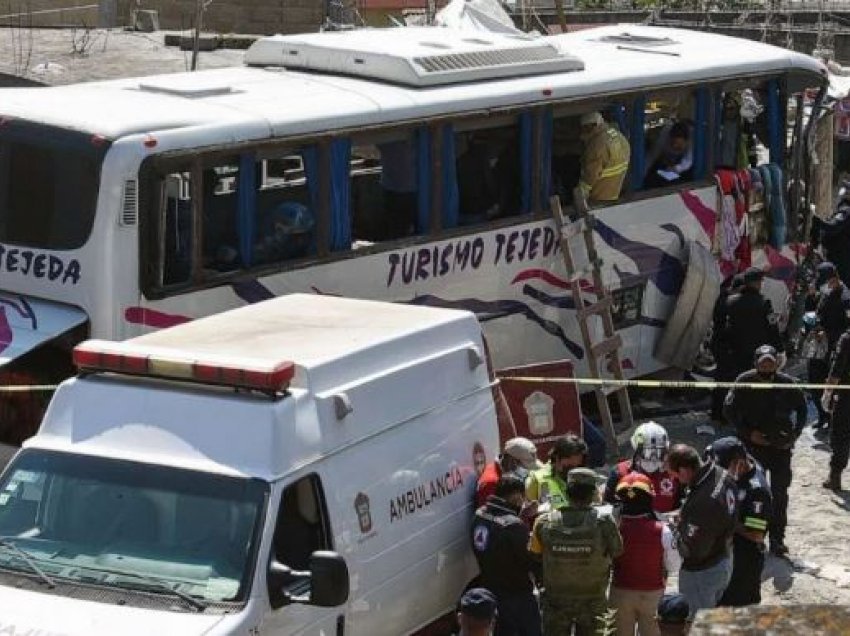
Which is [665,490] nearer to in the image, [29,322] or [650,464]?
[650,464]

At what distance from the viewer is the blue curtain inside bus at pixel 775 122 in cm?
1733

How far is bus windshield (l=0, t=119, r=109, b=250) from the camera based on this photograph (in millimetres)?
11367

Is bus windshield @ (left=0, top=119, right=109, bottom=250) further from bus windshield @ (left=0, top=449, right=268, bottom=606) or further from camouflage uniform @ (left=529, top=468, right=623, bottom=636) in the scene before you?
camouflage uniform @ (left=529, top=468, right=623, bottom=636)

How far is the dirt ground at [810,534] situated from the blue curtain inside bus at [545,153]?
93.7 inches

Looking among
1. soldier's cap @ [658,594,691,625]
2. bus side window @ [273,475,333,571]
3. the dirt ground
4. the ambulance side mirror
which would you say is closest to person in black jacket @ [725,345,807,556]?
the dirt ground

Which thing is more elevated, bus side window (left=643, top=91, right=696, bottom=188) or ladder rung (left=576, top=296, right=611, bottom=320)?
bus side window (left=643, top=91, right=696, bottom=188)

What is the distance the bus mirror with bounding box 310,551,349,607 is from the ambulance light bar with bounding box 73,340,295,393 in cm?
91

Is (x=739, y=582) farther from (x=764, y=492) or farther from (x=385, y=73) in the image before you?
(x=385, y=73)

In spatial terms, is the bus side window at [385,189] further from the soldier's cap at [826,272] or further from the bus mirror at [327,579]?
the bus mirror at [327,579]

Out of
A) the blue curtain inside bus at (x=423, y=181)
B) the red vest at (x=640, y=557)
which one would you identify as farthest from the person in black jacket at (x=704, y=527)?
the blue curtain inside bus at (x=423, y=181)

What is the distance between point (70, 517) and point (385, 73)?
6.30 meters

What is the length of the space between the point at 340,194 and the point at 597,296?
3.02m

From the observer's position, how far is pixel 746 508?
1016 cm

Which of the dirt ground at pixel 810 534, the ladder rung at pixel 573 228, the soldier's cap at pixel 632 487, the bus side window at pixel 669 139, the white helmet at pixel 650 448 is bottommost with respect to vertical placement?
the dirt ground at pixel 810 534
